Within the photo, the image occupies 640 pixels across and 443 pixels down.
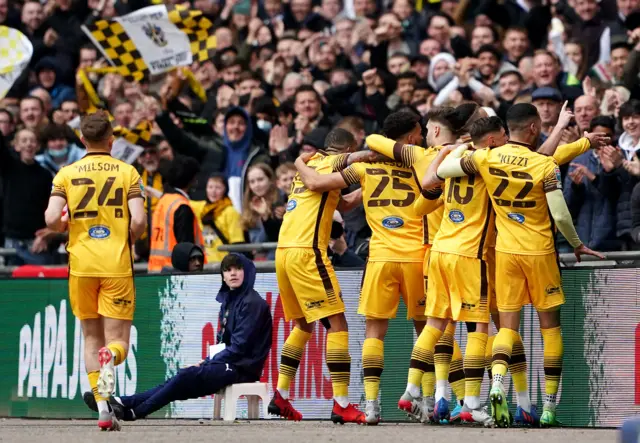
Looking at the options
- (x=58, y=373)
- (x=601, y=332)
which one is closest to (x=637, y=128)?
(x=601, y=332)

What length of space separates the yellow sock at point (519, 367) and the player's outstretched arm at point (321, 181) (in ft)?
6.61

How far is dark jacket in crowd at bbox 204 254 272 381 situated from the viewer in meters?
13.3

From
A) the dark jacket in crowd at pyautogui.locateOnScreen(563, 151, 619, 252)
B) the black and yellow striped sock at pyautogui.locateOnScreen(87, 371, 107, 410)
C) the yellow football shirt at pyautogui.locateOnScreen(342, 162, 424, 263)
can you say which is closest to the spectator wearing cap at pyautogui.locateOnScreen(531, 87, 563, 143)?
the dark jacket in crowd at pyautogui.locateOnScreen(563, 151, 619, 252)

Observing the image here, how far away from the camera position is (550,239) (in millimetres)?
11969

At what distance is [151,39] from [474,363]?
8.71 m

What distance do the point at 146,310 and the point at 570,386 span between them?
4.65m

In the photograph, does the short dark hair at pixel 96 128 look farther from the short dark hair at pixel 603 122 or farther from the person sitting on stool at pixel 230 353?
the short dark hair at pixel 603 122

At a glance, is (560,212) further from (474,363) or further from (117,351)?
(117,351)

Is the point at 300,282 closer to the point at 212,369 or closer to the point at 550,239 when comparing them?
the point at 212,369

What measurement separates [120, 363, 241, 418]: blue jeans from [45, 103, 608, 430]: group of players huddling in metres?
0.53

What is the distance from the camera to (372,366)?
12.4 m

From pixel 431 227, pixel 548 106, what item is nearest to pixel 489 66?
pixel 548 106

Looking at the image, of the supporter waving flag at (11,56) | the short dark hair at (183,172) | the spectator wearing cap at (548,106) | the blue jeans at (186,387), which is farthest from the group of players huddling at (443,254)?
the supporter waving flag at (11,56)

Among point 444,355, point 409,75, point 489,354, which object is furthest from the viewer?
point 409,75
